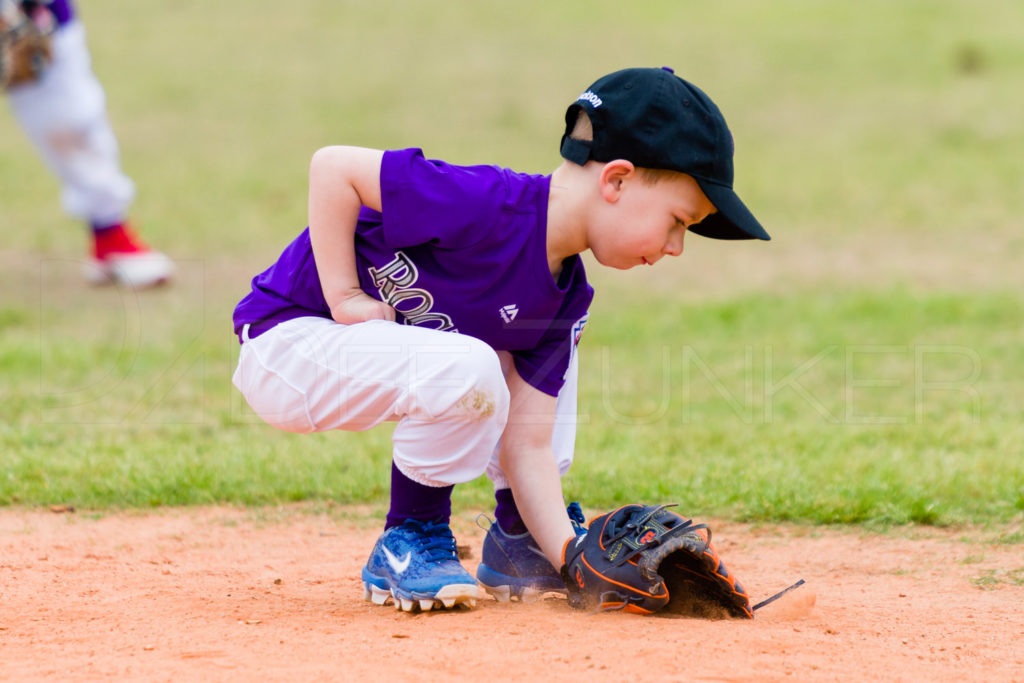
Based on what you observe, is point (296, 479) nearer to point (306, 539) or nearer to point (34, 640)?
point (306, 539)

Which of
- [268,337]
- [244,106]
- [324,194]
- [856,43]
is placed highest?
[856,43]

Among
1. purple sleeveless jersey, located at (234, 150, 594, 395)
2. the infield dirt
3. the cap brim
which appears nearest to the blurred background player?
the infield dirt

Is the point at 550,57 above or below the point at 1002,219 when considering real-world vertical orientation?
above

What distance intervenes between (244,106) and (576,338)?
13.3 meters

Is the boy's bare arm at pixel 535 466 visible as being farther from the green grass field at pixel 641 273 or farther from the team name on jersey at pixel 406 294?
the green grass field at pixel 641 273

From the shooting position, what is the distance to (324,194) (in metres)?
2.82

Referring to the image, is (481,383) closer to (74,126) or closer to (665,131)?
(665,131)

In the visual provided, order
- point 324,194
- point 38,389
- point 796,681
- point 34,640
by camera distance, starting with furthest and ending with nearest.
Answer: point 38,389 → point 324,194 → point 34,640 → point 796,681

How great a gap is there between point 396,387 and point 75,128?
229 inches

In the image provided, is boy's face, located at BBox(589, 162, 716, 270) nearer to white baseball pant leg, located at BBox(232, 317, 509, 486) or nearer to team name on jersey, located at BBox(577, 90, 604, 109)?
team name on jersey, located at BBox(577, 90, 604, 109)

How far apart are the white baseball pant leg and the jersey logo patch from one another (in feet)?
0.37

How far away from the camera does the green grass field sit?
4473 millimetres

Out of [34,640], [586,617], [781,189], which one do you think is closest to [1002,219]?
[781,189]

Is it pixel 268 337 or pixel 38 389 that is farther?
pixel 38 389
